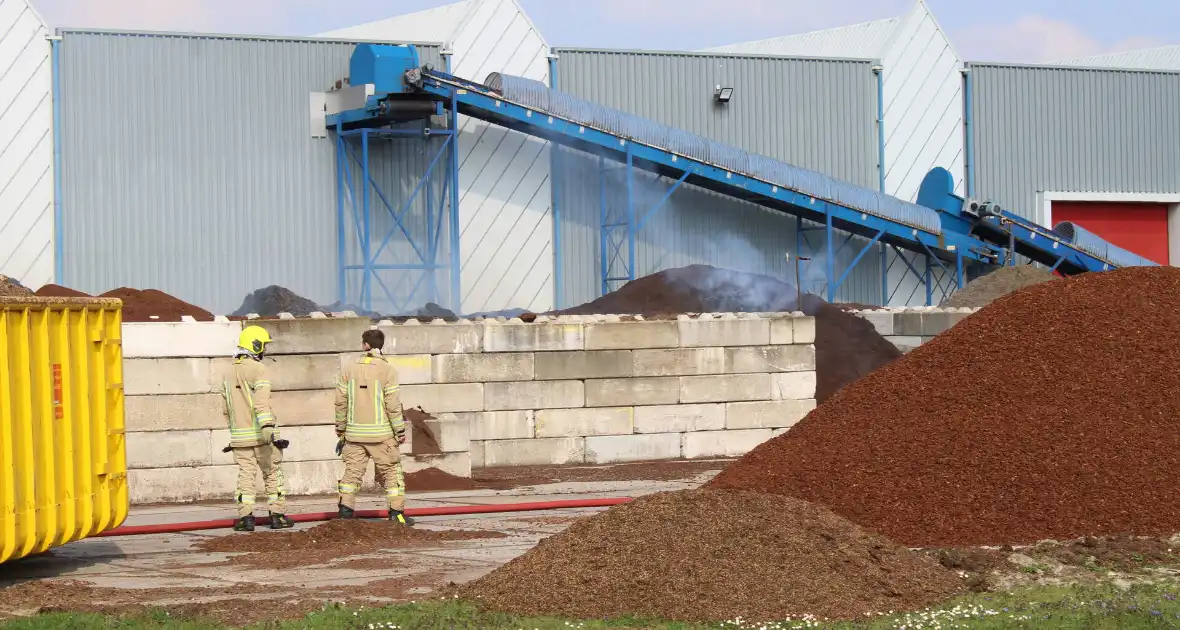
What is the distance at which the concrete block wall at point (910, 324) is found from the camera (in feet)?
74.4

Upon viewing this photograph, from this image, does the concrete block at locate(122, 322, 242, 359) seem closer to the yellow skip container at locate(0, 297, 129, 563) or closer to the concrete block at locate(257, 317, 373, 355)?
the concrete block at locate(257, 317, 373, 355)

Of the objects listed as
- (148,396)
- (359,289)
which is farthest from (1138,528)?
(359,289)

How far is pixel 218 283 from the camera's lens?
92.9ft

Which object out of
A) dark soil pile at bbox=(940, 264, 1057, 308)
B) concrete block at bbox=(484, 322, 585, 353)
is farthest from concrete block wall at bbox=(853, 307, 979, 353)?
concrete block at bbox=(484, 322, 585, 353)

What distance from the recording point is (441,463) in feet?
53.2

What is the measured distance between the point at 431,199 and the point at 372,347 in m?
17.5

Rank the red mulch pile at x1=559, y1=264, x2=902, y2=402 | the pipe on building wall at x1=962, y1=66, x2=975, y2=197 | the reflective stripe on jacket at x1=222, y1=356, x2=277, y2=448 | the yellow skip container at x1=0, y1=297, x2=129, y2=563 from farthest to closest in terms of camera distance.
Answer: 1. the pipe on building wall at x1=962, y1=66, x2=975, y2=197
2. the red mulch pile at x1=559, y1=264, x2=902, y2=402
3. the reflective stripe on jacket at x1=222, y1=356, x2=277, y2=448
4. the yellow skip container at x1=0, y1=297, x2=129, y2=563

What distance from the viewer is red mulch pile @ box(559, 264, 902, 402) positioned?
71.5ft

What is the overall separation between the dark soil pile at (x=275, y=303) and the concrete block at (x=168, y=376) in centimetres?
1032

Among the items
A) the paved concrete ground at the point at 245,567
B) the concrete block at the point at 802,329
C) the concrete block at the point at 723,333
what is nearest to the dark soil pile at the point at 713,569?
the paved concrete ground at the point at 245,567

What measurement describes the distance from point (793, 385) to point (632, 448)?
2283 millimetres

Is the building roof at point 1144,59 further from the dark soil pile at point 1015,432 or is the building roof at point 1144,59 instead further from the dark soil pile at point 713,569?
the dark soil pile at point 713,569

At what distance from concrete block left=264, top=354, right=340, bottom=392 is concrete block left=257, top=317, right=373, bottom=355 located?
0.21 feet

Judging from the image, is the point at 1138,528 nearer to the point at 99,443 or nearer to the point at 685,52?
the point at 99,443
